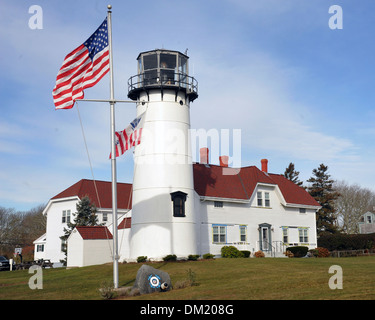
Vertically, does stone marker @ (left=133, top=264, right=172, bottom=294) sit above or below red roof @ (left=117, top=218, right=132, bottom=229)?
below

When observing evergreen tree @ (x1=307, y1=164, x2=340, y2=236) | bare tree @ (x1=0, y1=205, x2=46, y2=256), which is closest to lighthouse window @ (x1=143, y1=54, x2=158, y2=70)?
evergreen tree @ (x1=307, y1=164, x2=340, y2=236)

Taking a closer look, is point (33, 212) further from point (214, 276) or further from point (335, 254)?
point (214, 276)

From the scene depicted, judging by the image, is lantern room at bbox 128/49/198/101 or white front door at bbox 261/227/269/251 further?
white front door at bbox 261/227/269/251

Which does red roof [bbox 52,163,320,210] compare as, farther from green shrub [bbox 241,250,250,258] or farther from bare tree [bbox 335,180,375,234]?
bare tree [bbox 335,180,375,234]

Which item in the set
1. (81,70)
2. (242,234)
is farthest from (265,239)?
(81,70)

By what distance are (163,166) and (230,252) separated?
8883 mm

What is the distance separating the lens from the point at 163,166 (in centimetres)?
3134

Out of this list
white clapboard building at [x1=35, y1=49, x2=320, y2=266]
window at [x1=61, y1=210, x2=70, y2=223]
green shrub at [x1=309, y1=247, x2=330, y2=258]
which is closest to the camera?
white clapboard building at [x1=35, y1=49, x2=320, y2=266]

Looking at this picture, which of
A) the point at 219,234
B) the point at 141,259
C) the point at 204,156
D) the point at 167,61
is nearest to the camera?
the point at 141,259

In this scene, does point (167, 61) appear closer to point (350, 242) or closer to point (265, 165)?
point (265, 165)

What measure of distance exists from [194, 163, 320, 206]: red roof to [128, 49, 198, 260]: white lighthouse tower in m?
4.41

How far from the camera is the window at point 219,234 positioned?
36.0m

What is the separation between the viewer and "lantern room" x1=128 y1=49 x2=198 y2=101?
31.9m

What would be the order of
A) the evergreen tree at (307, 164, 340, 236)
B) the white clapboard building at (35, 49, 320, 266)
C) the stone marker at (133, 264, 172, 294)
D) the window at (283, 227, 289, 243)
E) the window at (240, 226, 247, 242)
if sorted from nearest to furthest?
the stone marker at (133, 264, 172, 294) → the white clapboard building at (35, 49, 320, 266) → the window at (240, 226, 247, 242) → the window at (283, 227, 289, 243) → the evergreen tree at (307, 164, 340, 236)
